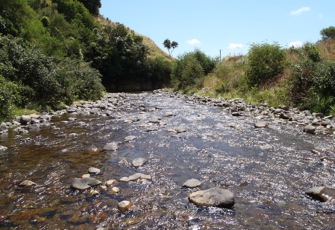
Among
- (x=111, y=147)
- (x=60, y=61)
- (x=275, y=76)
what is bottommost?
(x=111, y=147)

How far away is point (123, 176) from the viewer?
600cm

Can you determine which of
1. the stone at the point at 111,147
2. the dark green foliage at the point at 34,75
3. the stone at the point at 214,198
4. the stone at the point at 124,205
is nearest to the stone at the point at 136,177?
the stone at the point at 124,205

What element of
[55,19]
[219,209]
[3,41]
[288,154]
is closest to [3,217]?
[219,209]

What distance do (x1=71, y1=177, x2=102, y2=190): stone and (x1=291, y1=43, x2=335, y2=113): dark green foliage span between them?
10.9 m

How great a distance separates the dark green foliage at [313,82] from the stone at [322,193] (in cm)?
868

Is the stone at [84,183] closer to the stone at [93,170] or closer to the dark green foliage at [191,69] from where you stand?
the stone at [93,170]

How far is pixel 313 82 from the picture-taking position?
46.1 ft

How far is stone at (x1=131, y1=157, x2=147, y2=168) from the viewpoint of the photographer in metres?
6.64

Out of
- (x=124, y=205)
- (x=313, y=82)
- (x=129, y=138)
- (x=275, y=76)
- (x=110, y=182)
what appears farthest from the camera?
(x=275, y=76)

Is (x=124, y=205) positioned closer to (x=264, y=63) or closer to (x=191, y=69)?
A: (x=264, y=63)

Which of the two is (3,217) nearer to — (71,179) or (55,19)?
(71,179)

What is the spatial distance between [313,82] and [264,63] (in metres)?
7.83

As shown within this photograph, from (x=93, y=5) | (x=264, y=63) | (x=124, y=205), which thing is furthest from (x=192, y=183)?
(x=93, y=5)

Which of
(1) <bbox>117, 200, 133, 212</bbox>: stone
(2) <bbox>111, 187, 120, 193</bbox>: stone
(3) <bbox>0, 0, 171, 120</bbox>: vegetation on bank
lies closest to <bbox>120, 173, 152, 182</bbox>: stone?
(2) <bbox>111, 187, 120, 193</bbox>: stone
